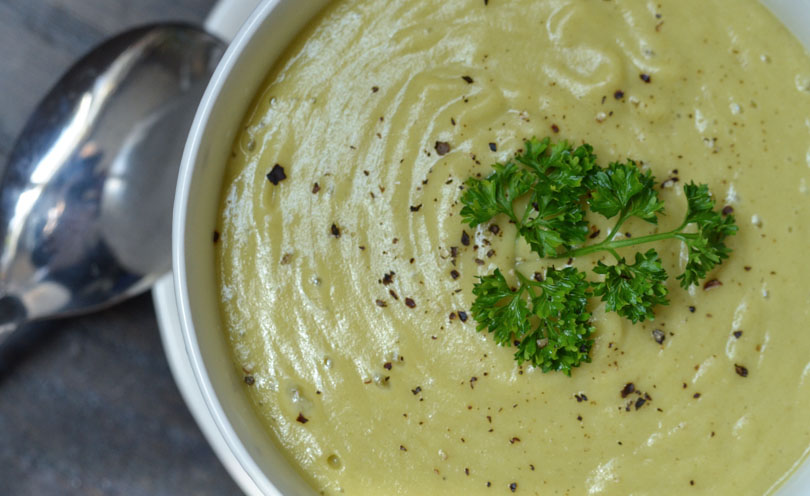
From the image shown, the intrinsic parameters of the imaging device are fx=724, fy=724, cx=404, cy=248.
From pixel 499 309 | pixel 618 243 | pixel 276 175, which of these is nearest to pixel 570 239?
pixel 618 243

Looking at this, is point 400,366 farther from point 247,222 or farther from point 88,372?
point 88,372

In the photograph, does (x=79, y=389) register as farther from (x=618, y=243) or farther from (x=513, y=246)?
(x=618, y=243)

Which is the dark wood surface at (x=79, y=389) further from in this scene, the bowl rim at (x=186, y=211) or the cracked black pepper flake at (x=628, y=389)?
the cracked black pepper flake at (x=628, y=389)

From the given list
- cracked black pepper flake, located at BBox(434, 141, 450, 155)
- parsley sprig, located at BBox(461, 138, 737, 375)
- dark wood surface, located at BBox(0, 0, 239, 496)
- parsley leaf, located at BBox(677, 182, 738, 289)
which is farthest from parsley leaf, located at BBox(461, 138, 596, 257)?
dark wood surface, located at BBox(0, 0, 239, 496)

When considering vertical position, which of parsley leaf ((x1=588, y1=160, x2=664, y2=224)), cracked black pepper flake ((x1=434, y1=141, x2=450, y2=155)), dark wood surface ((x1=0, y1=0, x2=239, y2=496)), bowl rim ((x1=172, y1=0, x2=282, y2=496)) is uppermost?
parsley leaf ((x1=588, y1=160, x2=664, y2=224))

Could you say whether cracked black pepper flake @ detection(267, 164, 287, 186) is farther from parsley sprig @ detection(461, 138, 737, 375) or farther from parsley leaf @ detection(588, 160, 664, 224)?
parsley leaf @ detection(588, 160, 664, 224)

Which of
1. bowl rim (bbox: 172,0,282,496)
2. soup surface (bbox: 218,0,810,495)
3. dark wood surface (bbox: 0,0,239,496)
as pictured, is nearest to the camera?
bowl rim (bbox: 172,0,282,496)
